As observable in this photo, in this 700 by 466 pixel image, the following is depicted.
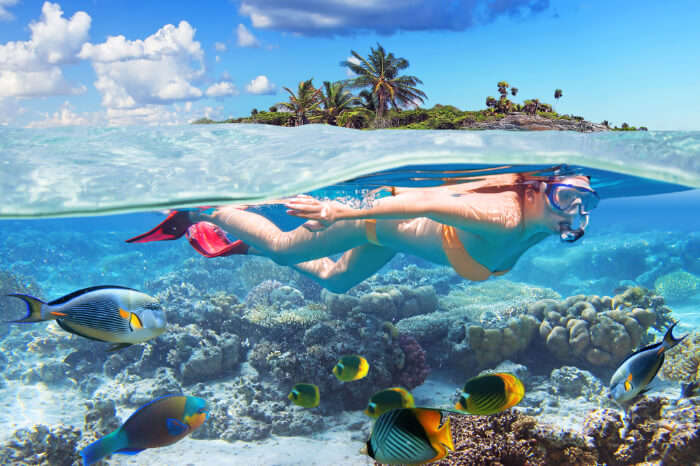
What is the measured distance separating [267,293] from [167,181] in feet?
35.8

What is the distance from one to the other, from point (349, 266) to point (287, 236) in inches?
48.3

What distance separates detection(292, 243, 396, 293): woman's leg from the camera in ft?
21.8

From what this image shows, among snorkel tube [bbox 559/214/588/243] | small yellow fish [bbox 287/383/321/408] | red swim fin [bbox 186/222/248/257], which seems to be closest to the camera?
snorkel tube [bbox 559/214/588/243]

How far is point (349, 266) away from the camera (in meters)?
6.74

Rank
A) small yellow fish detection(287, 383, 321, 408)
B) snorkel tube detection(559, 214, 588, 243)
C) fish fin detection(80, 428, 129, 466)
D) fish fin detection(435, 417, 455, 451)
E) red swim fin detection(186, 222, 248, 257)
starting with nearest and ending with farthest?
1. fish fin detection(435, 417, 455, 451)
2. fish fin detection(80, 428, 129, 466)
3. snorkel tube detection(559, 214, 588, 243)
4. small yellow fish detection(287, 383, 321, 408)
5. red swim fin detection(186, 222, 248, 257)

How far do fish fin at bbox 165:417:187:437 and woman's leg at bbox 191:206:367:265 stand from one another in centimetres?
295

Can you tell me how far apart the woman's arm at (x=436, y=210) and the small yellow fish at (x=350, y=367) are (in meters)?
2.19

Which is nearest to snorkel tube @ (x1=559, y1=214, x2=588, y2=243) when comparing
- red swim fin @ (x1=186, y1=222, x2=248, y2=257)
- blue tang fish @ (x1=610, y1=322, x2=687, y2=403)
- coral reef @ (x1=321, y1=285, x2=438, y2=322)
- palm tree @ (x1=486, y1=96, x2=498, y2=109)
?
blue tang fish @ (x1=610, y1=322, x2=687, y2=403)

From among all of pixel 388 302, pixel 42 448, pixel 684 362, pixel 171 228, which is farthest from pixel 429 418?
pixel 388 302

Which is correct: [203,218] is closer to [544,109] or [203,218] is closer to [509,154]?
[509,154]

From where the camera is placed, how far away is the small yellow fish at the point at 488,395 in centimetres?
378

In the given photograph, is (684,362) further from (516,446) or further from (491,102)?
(491,102)

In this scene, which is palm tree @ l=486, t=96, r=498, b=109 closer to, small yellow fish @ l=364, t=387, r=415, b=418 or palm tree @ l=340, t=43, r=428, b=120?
→ palm tree @ l=340, t=43, r=428, b=120

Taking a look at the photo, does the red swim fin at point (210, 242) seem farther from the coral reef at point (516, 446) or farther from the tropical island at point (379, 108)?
the tropical island at point (379, 108)
